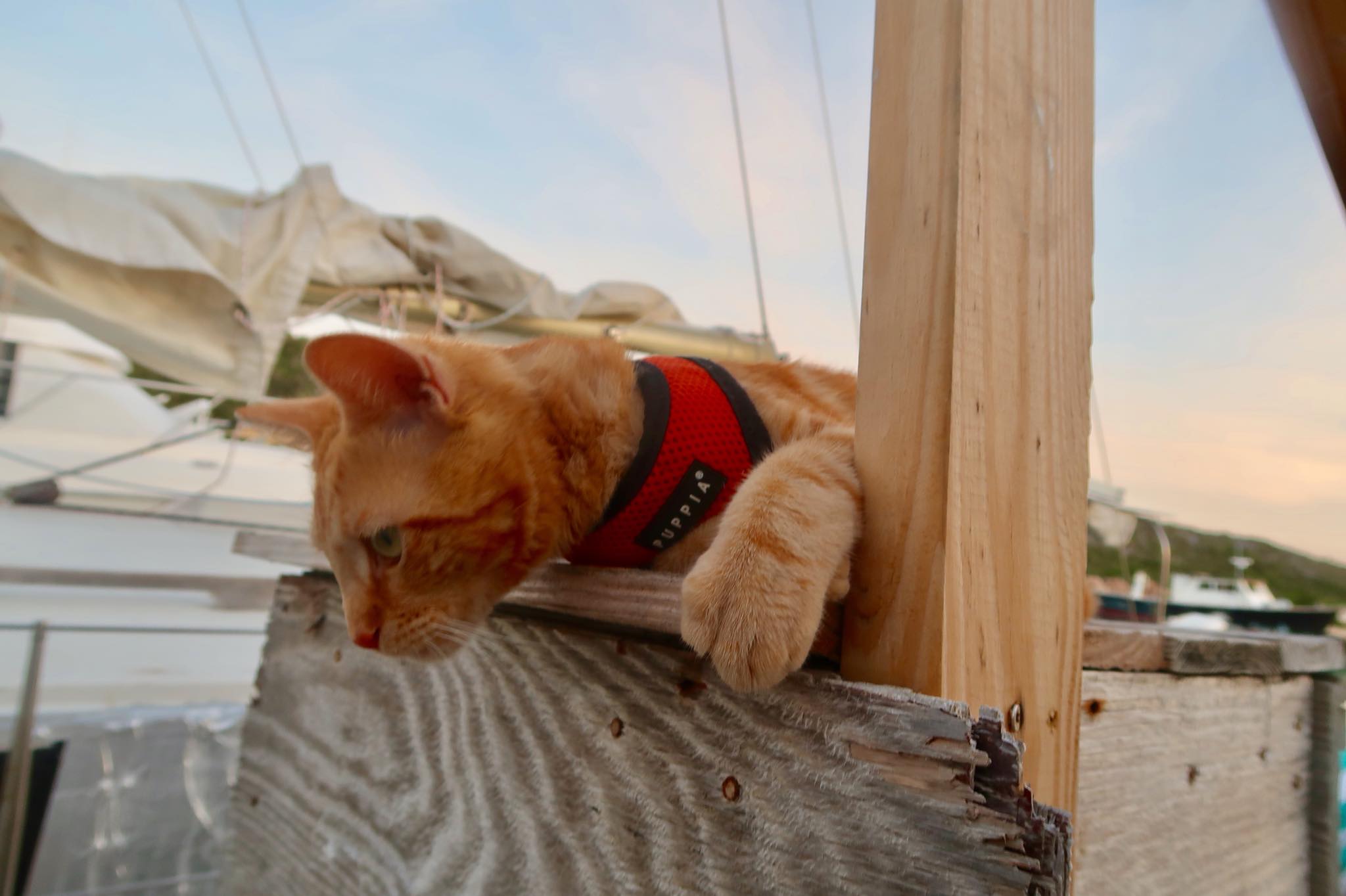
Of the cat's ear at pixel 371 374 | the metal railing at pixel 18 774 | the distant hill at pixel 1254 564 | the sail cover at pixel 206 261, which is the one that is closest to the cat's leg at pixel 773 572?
the cat's ear at pixel 371 374

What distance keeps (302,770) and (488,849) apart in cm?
52

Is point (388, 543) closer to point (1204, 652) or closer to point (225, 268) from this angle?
point (1204, 652)

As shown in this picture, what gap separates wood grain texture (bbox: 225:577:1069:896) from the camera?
0.49 meters

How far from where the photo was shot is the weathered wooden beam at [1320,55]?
0.93 meters

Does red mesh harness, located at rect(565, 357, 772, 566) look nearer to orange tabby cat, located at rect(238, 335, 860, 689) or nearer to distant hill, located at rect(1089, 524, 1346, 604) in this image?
orange tabby cat, located at rect(238, 335, 860, 689)

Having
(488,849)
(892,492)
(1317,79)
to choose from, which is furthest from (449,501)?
(1317,79)

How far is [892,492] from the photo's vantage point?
65cm

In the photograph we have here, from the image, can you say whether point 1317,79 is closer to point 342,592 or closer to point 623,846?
point 623,846

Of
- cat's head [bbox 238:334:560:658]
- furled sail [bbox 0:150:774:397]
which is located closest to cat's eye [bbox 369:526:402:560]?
cat's head [bbox 238:334:560:658]

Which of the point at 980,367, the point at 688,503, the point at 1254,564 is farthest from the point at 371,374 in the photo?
the point at 1254,564

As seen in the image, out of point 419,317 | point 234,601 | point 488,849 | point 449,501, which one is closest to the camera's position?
point 488,849

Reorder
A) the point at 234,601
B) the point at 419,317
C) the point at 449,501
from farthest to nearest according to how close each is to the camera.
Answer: the point at 419,317
the point at 234,601
the point at 449,501

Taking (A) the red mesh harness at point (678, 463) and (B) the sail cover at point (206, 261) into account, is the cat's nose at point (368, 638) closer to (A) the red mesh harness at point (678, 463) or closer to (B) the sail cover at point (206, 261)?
(A) the red mesh harness at point (678, 463)

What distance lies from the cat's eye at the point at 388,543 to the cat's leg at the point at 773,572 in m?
0.56
